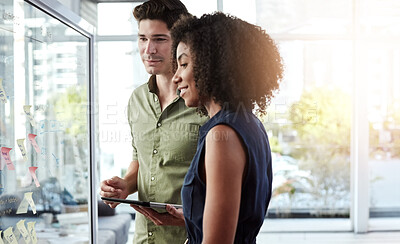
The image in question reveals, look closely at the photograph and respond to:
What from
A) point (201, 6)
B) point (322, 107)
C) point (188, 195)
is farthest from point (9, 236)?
point (322, 107)

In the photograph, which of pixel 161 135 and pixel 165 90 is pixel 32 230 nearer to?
pixel 161 135

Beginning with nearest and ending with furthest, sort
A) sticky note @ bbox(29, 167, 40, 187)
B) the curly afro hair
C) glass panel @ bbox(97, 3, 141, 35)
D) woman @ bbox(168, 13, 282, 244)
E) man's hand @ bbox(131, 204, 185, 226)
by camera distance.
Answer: woman @ bbox(168, 13, 282, 244) < the curly afro hair < man's hand @ bbox(131, 204, 185, 226) < sticky note @ bbox(29, 167, 40, 187) < glass panel @ bbox(97, 3, 141, 35)

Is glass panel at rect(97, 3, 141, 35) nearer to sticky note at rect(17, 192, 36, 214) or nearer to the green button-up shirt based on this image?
the green button-up shirt

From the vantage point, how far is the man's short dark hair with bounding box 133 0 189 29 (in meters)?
1.51

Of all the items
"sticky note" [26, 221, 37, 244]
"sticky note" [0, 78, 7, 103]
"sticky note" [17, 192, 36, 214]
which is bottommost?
"sticky note" [26, 221, 37, 244]

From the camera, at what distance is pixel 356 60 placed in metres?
5.23

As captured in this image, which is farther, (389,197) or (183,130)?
(389,197)

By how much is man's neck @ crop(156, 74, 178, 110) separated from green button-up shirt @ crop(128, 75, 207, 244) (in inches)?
1.0

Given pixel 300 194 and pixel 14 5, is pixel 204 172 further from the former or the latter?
pixel 300 194

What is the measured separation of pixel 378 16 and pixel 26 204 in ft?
15.9

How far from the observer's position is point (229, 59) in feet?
3.37

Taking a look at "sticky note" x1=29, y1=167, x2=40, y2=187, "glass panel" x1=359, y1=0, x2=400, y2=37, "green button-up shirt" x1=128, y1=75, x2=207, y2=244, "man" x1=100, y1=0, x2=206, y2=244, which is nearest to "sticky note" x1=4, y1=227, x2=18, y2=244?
"sticky note" x1=29, y1=167, x2=40, y2=187

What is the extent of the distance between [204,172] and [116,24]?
4.43 metres

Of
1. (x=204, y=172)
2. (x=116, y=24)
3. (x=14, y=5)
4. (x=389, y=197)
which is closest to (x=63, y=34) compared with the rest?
(x=14, y=5)
